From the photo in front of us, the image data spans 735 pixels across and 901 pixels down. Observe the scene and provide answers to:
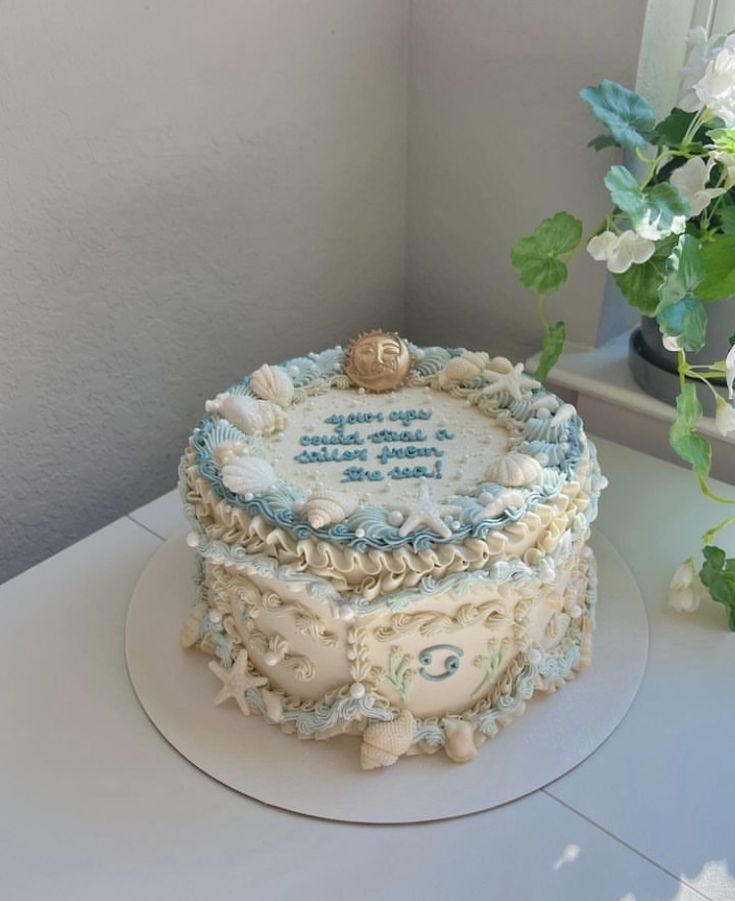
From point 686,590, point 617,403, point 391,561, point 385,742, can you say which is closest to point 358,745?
point 385,742

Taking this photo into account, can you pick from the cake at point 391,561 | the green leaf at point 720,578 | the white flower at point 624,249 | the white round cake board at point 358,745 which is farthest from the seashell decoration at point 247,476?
the green leaf at point 720,578

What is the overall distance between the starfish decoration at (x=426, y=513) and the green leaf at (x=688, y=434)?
0.26 meters

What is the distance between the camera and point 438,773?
92 centimetres

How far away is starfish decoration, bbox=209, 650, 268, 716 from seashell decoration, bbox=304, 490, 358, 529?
0.21 metres

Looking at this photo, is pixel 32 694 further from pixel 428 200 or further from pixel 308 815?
pixel 428 200

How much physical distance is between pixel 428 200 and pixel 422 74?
0.21m

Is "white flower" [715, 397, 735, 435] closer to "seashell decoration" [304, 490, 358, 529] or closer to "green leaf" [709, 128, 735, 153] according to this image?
"green leaf" [709, 128, 735, 153]

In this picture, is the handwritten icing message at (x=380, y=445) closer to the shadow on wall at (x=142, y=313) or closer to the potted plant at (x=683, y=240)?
the potted plant at (x=683, y=240)

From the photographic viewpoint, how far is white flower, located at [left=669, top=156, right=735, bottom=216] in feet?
3.22

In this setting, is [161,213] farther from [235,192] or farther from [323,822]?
[323,822]

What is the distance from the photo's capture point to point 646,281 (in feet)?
3.26

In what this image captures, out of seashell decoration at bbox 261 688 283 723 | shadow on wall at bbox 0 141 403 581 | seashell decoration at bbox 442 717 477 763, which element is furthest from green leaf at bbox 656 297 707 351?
shadow on wall at bbox 0 141 403 581

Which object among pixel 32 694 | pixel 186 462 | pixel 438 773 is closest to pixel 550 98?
pixel 186 462

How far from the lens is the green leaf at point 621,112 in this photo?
3.71 feet
